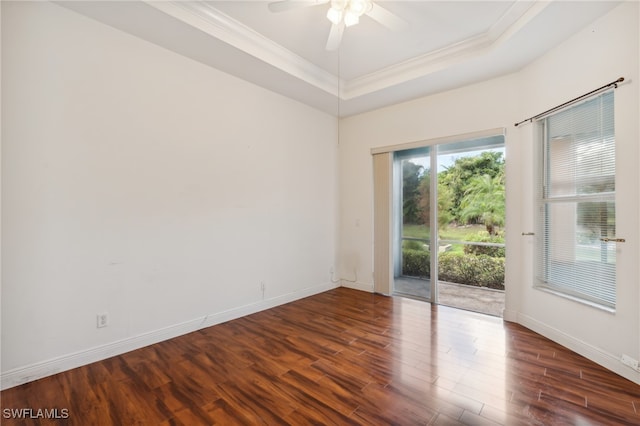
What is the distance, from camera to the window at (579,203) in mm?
2521

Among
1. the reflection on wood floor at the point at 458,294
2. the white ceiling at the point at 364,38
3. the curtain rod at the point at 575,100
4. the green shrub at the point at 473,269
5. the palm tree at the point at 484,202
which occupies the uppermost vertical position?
the white ceiling at the point at 364,38

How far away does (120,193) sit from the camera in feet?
8.73

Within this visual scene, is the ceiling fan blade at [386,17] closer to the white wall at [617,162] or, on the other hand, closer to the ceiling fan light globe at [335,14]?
the ceiling fan light globe at [335,14]

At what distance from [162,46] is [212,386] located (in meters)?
3.12

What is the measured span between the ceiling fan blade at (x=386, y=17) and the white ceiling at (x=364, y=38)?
0.11 m

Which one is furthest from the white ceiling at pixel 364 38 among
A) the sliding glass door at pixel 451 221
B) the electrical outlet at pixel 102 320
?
the electrical outlet at pixel 102 320

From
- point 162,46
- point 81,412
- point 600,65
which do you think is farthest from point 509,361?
point 162,46

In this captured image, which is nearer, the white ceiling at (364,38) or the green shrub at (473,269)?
the white ceiling at (364,38)

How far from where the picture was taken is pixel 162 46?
292cm

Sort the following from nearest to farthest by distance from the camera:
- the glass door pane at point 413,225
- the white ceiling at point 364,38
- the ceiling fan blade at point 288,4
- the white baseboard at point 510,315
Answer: the ceiling fan blade at point 288,4 → the white ceiling at point 364,38 → the white baseboard at point 510,315 → the glass door pane at point 413,225

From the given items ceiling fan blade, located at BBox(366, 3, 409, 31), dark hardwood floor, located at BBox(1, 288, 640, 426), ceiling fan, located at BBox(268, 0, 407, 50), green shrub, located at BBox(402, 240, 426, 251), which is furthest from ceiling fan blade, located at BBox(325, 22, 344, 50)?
green shrub, located at BBox(402, 240, 426, 251)
